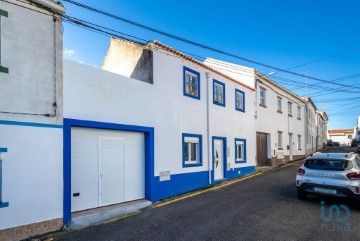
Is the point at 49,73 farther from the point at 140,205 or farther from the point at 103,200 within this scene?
the point at 140,205

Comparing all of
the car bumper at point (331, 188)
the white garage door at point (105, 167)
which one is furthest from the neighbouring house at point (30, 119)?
the car bumper at point (331, 188)

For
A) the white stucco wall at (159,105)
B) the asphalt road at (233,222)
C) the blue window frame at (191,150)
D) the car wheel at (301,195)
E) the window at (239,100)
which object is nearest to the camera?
the asphalt road at (233,222)

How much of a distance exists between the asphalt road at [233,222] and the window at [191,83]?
4.82 meters

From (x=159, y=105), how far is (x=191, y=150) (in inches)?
117

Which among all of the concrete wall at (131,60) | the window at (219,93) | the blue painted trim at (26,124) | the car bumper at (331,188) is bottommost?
the car bumper at (331,188)

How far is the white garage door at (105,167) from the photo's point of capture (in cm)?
764

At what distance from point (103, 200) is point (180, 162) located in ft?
12.7

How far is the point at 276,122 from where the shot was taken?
21.2m

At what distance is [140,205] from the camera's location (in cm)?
879

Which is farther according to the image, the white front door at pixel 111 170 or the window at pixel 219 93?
the window at pixel 219 93

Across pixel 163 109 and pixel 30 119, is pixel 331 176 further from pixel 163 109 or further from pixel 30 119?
pixel 30 119

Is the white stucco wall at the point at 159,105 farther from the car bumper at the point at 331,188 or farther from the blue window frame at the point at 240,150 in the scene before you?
the car bumper at the point at 331,188

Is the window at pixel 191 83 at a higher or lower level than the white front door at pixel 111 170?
higher

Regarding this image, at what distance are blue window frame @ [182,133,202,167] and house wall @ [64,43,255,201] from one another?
0.64ft
